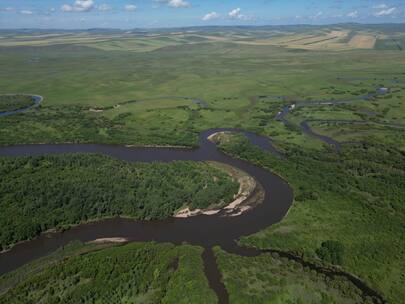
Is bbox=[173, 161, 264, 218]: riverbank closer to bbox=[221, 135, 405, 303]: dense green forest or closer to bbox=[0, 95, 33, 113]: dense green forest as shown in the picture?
bbox=[221, 135, 405, 303]: dense green forest

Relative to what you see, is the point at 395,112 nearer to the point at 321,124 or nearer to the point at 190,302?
the point at 321,124

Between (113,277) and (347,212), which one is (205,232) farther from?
(347,212)

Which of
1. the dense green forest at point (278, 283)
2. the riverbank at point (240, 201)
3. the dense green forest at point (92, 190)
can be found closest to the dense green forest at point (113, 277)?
the dense green forest at point (278, 283)

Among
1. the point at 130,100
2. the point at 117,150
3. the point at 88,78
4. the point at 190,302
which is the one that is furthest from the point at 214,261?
the point at 88,78

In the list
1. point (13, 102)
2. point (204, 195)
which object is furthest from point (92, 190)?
point (13, 102)

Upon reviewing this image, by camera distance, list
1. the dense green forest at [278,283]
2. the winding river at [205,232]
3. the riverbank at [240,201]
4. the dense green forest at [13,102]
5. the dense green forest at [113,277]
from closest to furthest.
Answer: the dense green forest at [113,277] < the dense green forest at [278,283] < the winding river at [205,232] < the riverbank at [240,201] < the dense green forest at [13,102]

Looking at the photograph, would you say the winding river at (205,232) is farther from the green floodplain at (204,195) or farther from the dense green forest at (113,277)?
the dense green forest at (113,277)

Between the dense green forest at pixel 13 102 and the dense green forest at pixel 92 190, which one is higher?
the dense green forest at pixel 92 190
